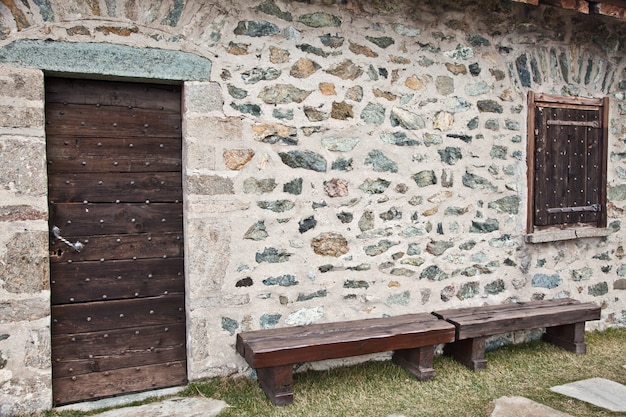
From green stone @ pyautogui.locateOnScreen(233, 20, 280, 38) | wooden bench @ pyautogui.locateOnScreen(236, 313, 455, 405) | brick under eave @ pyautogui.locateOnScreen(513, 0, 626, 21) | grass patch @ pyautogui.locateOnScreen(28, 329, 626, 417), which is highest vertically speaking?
brick under eave @ pyautogui.locateOnScreen(513, 0, 626, 21)

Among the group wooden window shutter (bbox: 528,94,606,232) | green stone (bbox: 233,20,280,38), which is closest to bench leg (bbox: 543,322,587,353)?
wooden window shutter (bbox: 528,94,606,232)

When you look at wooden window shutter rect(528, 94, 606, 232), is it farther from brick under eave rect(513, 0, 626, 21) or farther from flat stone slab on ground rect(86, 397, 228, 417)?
flat stone slab on ground rect(86, 397, 228, 417)

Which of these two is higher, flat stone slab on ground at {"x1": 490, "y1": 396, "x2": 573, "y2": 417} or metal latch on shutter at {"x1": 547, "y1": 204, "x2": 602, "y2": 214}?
metal latch on shutter at {"x1": 547, "y1": 204, "x2": 602, "y2": 214}

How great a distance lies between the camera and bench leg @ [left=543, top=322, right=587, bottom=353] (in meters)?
4.25

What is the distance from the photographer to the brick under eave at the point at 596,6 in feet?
13.3

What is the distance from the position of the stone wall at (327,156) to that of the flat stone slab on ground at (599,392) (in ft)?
3.03

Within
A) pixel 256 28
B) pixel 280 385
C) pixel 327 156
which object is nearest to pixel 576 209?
pixel 327 156

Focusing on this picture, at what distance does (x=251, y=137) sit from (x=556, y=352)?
311 centimetres

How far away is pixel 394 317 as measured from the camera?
3.85 meters

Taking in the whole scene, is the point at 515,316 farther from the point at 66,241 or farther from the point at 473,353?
the point at 66,241

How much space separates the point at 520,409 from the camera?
316 cm

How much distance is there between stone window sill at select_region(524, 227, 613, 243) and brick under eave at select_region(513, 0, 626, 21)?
6.00 ft

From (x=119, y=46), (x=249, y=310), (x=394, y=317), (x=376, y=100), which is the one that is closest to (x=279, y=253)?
(x=249, y=310)

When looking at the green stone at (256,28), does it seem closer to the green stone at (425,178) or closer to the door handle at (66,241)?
the green stone at (425,178)
